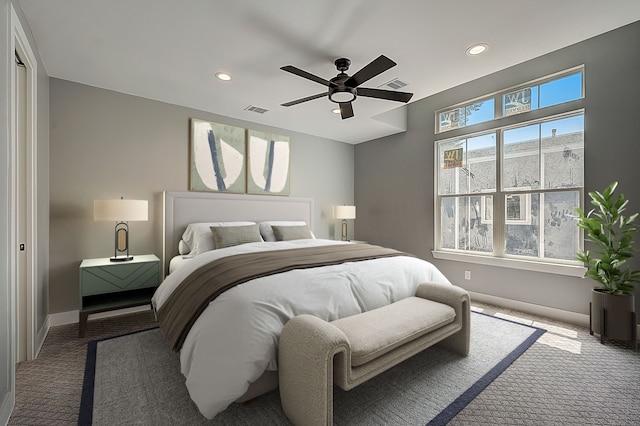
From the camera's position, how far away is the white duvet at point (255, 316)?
152cm

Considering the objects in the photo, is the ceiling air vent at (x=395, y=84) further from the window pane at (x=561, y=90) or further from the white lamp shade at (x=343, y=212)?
the white lamp shade at (x=343, y=212)

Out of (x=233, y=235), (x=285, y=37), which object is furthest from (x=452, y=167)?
(x=233, y=235)

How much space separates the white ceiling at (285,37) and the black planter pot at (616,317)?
7.43 feet

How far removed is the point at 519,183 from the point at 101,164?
16.4 feet

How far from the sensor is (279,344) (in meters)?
1.64

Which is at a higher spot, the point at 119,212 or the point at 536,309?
the point at 119,212

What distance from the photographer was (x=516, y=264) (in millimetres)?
3533

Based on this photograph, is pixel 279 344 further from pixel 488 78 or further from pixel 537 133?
pixel 488 78

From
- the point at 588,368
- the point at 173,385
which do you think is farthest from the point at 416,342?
the point at 173,385

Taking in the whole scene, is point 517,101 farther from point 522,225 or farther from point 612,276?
point 612,276

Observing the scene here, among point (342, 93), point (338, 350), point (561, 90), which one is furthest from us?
point (561, 90)

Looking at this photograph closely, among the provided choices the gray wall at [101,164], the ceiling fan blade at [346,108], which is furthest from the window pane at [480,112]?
the gray wall at [101,164]

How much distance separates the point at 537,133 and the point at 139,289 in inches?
195

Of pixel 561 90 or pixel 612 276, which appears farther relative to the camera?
pixel 561 90
